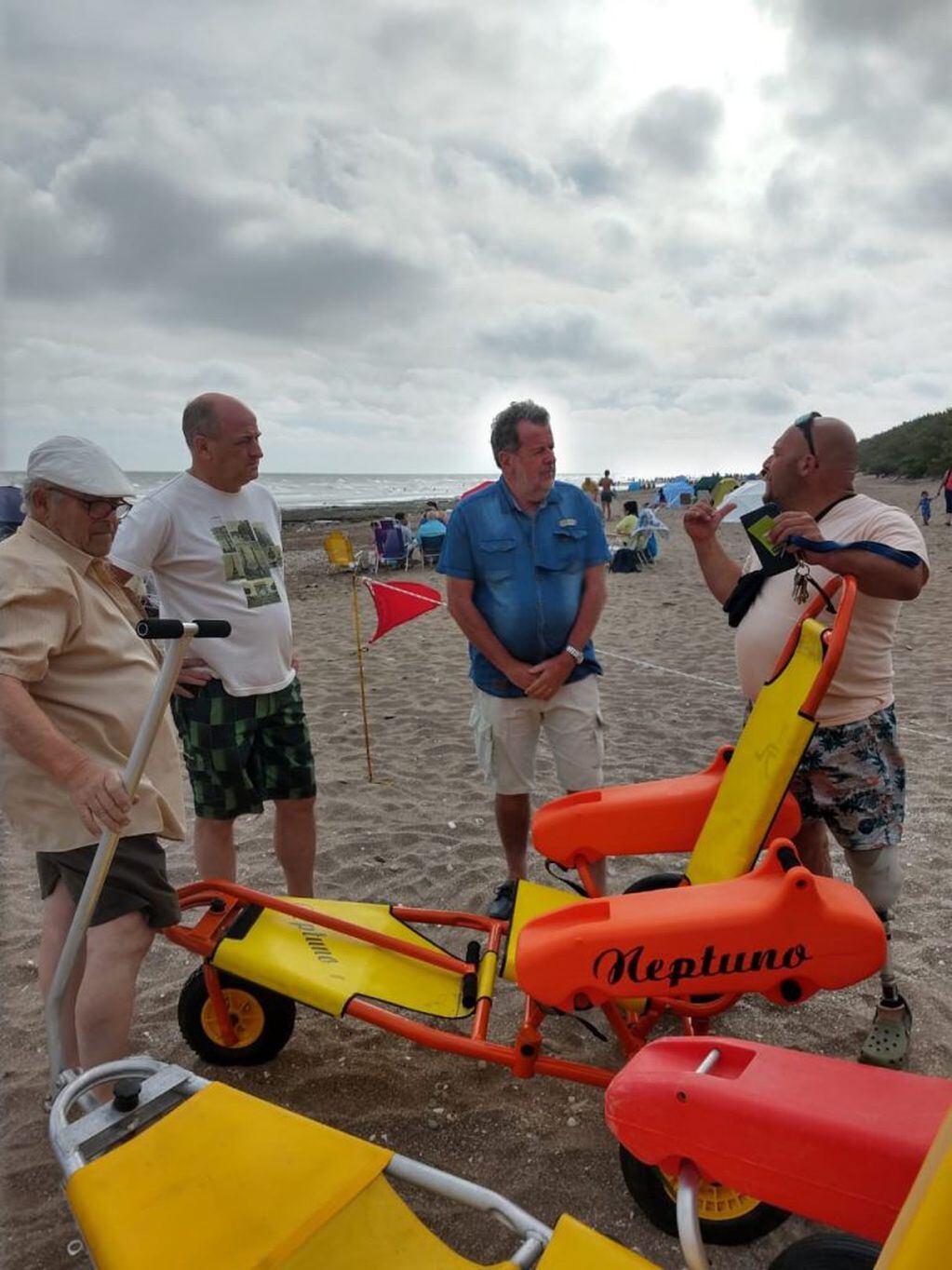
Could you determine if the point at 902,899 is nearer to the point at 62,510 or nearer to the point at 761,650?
the point at 761,650

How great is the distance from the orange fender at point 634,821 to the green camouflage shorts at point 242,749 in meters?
0.98

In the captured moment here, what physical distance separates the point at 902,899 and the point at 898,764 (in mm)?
1267

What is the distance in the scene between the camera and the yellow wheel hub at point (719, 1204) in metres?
1.85

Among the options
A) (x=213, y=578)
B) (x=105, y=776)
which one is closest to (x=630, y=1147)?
(x=105, y=776)

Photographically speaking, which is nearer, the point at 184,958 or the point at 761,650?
the point at 761,650

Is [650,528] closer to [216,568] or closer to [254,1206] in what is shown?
[216,568]

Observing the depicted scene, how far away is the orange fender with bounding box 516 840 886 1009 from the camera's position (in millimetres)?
1720

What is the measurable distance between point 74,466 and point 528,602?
1.69 metres

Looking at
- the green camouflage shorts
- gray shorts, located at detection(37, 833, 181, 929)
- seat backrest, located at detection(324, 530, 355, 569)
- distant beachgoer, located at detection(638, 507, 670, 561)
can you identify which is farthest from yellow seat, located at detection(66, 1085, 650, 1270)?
distant beachgoer, located at detection(638, 507, 670, 561)

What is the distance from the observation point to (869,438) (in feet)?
210

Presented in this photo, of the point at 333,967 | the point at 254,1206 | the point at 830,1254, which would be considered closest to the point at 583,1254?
the point at 830,1254

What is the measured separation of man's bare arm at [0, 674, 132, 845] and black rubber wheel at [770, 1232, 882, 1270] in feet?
4.73

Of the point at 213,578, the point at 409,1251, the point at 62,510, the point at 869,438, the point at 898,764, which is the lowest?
the point at 409,1251

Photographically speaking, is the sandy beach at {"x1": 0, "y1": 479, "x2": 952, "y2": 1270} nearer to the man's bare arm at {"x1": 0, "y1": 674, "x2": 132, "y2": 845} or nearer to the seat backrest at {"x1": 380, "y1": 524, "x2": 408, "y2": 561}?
the man's bare arm at {"x1": 0, "y1": 674, "x2": 132, "y2": 845}
